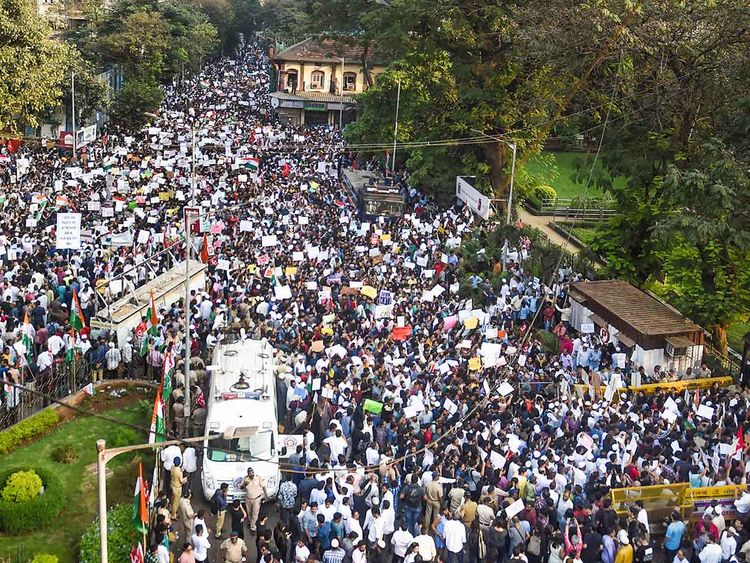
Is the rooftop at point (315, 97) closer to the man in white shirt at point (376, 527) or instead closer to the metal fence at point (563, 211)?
the metal fence at point (563, 211)

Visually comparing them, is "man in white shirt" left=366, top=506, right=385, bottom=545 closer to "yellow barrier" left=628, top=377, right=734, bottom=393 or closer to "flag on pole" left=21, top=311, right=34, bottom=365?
"yellow barrier" left=628, top=377, right=734, bottom=393

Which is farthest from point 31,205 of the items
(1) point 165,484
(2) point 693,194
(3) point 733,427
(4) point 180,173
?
(3) point 733,427

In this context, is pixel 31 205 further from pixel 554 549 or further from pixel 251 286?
pixel 554 549

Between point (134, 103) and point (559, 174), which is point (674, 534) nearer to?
point (559, 174)

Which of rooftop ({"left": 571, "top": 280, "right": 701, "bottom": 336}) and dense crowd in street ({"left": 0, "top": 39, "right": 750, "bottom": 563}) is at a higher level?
rooftop ({"left": 571, "top": 280, "right": 701, "bottom": 336})

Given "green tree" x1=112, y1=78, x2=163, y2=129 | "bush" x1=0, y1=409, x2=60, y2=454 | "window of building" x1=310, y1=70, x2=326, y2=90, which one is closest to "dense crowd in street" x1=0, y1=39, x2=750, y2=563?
Answer: "bush" x1=0, y1=409, x2=60, y2=454

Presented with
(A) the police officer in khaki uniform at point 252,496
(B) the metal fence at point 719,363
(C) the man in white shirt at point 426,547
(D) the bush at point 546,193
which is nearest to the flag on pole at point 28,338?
(A) the police officer in khaki uniform at point 252,496

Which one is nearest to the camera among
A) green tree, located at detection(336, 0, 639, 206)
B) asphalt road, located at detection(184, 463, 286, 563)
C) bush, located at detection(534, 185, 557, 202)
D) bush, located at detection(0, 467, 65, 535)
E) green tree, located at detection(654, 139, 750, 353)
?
asphalt road, located at detection(184, 463, 286, 563)
